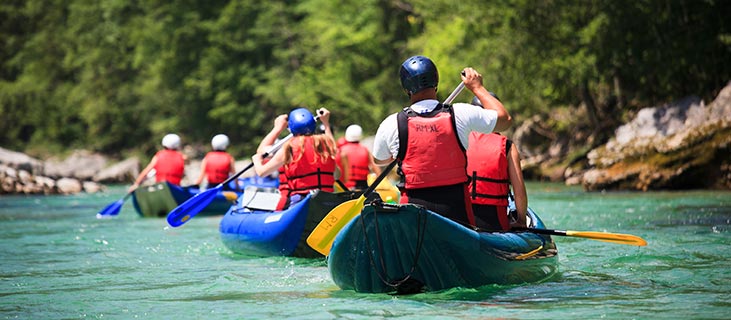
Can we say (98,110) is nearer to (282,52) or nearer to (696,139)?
(282,52)

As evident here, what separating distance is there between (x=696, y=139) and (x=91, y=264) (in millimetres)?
12213

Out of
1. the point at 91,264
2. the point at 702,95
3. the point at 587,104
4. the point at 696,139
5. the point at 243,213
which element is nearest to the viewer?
the point at 91,264

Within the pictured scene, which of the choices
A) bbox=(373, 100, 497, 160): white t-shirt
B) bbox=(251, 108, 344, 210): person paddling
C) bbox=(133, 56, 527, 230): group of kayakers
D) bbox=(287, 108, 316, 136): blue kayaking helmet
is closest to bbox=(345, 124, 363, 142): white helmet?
bbox=(251, 108, 344, 210): person paddling

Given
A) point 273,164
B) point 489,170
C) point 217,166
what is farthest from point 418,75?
point 217,166

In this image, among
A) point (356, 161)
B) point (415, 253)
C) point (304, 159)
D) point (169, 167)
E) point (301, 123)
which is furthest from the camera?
point (169, 167)

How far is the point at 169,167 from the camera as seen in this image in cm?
1798

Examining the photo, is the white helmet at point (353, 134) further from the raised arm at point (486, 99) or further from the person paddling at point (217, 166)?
the raised arm at point (486, 99)

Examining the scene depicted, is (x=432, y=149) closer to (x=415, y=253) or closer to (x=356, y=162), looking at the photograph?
(x=415, y=253)

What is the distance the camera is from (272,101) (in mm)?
40594

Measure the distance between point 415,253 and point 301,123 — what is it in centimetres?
359

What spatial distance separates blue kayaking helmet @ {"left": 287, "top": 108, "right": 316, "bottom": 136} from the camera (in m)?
9.90

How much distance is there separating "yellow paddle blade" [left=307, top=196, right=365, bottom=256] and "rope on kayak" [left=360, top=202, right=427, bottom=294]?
1.15 ft

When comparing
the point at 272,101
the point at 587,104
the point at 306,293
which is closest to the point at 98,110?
the point at 272,101

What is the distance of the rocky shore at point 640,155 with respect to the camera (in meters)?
18.5
